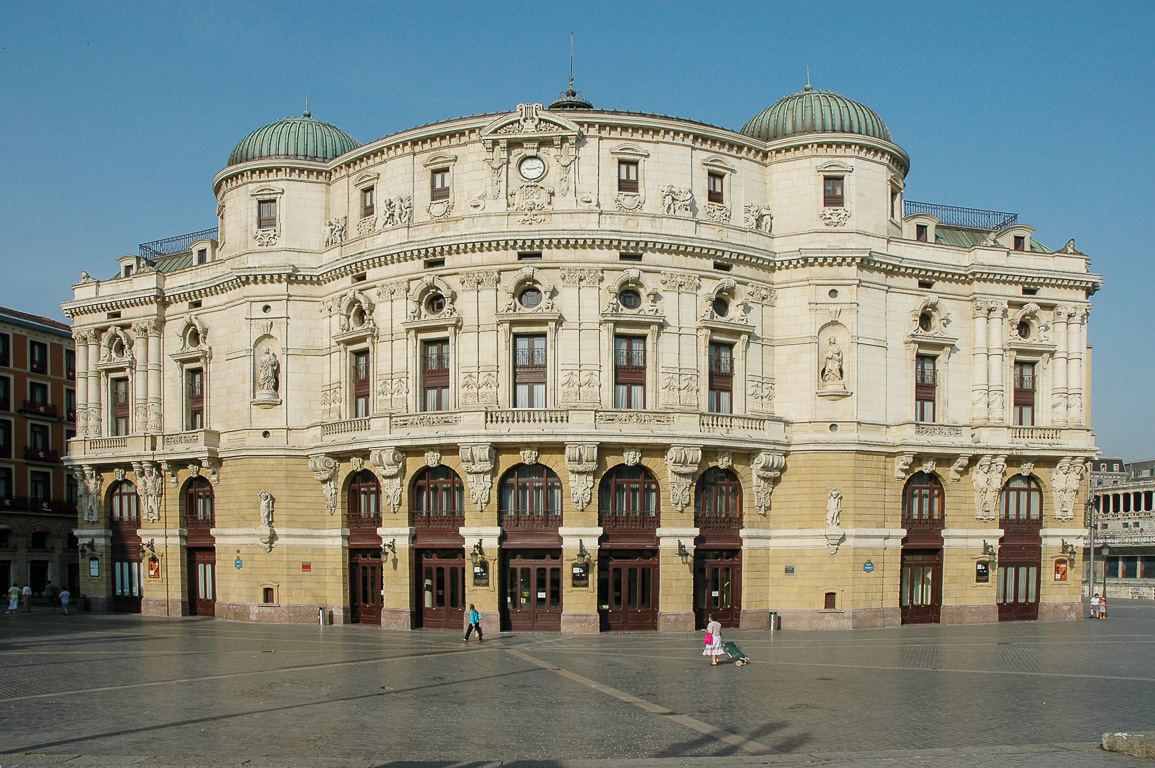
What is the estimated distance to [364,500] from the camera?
5475cm

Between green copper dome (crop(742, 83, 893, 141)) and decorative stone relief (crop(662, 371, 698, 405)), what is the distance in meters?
14.7

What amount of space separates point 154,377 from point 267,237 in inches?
503

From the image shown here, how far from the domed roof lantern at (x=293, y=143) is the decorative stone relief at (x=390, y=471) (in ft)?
59.5

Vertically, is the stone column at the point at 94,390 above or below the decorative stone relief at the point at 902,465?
above

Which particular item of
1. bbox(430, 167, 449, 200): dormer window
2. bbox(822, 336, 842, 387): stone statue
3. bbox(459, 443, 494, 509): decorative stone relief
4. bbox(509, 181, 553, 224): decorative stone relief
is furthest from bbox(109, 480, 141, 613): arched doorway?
bbox(822, 336, 842, 387): stone statue

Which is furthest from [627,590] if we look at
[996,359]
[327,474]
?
[996,359]

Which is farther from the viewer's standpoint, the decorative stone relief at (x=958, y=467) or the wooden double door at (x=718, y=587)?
the decorative stone relief at (x=958, y=467)

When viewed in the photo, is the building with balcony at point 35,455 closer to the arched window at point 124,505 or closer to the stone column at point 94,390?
the stone column at point 94,390

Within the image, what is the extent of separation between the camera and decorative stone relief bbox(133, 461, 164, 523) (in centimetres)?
6203

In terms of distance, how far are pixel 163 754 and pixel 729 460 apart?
32.8 m

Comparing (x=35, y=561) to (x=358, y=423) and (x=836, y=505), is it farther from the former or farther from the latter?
(x=836, y=505)

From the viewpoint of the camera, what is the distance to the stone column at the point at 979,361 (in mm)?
56344

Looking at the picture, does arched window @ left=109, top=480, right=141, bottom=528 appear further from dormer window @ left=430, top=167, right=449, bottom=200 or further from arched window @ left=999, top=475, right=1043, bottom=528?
arched window @ left=999, top=475, right=1043, bottom=528

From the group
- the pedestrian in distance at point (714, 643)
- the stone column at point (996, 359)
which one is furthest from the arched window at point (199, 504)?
the stone column at point (996, 359)
